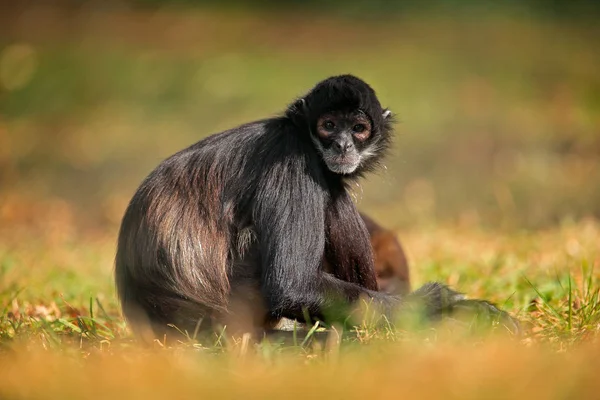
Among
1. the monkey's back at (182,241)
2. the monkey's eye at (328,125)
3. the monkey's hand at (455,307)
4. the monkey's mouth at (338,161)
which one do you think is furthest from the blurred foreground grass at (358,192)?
the monkey's eye at (328,125)

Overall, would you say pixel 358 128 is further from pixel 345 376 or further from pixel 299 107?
pixel 345 376

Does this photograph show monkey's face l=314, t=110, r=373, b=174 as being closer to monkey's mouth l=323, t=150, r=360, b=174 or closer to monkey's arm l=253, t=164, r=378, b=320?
monkey's mouth l=323, t=150, r=360, b=174

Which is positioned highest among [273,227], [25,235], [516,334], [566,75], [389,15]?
[389,15]

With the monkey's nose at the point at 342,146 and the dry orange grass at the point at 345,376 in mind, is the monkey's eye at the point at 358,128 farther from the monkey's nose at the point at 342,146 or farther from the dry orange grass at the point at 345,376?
the dry orange grass at the point at 345,376

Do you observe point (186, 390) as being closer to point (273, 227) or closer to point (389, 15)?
point (273, 227)

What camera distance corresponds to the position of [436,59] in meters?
25.8

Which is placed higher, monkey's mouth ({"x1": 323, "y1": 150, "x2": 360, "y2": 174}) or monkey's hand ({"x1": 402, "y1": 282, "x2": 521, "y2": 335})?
monkey's mouth ({"x1": 323, "y1": 150, "x2": 360, "y2": 174})

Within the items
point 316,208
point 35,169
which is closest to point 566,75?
point 35,169

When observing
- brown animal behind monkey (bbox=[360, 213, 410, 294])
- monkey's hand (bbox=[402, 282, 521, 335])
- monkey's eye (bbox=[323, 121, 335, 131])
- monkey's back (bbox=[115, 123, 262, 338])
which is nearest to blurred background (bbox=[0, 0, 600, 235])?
brown animal behind monkey (bbox=[360, 213, 410, 294])

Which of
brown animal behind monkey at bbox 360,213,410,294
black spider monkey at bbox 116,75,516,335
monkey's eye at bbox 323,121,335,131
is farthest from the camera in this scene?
brown animal behind monkey at bbox 360,213,410,294

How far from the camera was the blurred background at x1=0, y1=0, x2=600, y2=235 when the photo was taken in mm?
14953

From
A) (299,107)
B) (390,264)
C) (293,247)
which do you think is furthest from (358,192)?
(293,247)

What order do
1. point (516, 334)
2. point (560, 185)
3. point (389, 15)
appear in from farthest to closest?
point (389, 15) → point (560, 185) → point (516, 334)

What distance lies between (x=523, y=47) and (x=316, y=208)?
22.4 metres
